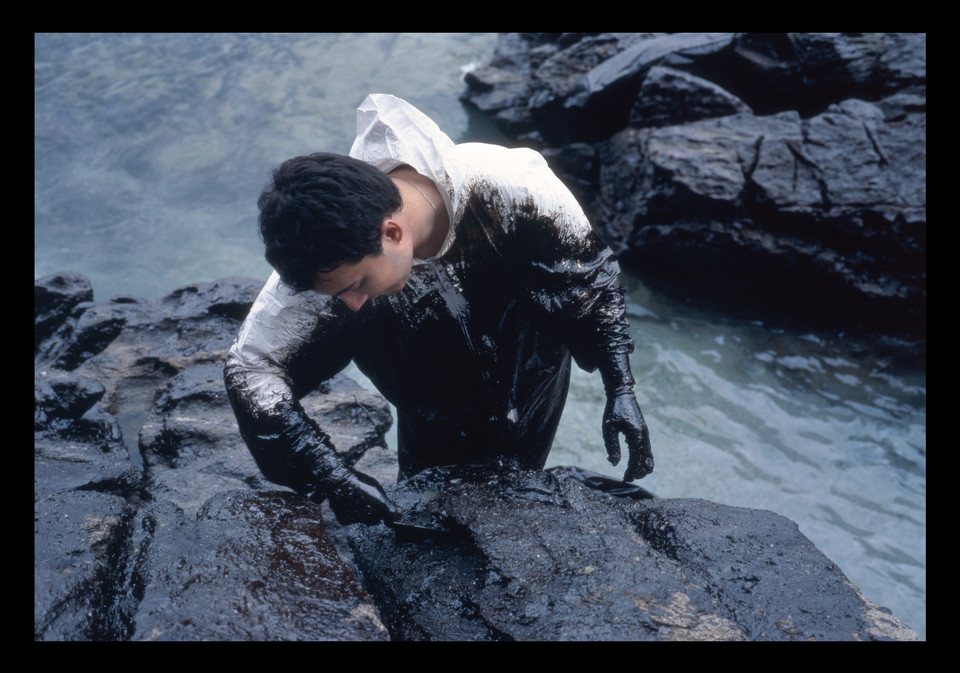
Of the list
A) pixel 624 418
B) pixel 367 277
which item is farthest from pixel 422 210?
pixel 624 418

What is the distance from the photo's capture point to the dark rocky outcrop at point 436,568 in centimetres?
177

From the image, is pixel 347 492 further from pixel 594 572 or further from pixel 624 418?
pixel 624 418

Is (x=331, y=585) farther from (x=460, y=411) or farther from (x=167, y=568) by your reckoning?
(x=460, y=411)

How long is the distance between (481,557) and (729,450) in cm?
301

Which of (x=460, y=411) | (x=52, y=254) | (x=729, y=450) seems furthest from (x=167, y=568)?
(x=52, y=254)

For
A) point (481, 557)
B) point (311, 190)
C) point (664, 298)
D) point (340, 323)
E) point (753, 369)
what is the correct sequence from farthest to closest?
point (664, 298) → point (753, 369) → point (340, 323) → point (481, 557) → point (311, 190)

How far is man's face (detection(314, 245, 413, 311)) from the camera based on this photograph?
1.98 m

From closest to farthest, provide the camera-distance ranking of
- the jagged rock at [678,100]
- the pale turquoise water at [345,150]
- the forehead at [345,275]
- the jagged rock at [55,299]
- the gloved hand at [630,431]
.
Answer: the forehead at [345,275], the gloved hand at [630,431], the pale turquoise water at [345,150], the jagged rock at [55,299], the jagged rock at [678,100]

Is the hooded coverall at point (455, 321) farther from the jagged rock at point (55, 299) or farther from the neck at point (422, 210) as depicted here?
the jagged rock at point (55, 299)

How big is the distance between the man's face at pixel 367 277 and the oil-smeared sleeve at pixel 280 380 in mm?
226

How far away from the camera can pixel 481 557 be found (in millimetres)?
2117

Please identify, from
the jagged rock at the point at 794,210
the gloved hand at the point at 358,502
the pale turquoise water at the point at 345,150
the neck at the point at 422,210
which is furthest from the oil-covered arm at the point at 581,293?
the jagged rock at the point at 794,210

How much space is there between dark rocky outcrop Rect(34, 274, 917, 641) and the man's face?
730mm

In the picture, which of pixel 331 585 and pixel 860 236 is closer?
pixel 331 585
